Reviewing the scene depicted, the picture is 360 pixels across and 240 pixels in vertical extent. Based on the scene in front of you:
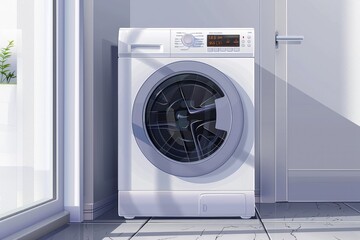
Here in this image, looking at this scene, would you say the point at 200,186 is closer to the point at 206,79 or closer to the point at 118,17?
the point at 206,79

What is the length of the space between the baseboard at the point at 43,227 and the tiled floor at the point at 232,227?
0.03 m

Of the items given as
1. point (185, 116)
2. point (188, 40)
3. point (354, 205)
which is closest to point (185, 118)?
point (185, 116)

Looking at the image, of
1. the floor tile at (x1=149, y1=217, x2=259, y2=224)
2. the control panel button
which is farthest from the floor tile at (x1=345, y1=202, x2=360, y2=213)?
the control panel button

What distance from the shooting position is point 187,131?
6.76 feet

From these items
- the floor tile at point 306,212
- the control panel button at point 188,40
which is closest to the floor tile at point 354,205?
the floor tile at point 306,212

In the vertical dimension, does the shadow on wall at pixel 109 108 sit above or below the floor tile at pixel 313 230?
above

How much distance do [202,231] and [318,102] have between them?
1100 mm

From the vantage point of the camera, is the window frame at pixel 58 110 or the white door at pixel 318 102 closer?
the window frame at pixel 58 110

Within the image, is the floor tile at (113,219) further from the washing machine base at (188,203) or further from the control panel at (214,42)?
the control panel at (214,42)

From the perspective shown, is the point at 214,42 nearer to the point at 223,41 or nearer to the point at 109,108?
the point at 223,41

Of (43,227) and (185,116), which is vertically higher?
(185,116)

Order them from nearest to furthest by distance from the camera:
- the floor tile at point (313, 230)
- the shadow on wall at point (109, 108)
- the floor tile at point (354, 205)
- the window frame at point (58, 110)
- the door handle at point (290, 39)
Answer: the floor tile at point (313, 230), the window frame at point (58, 110), the shadow on wall at point (109, 108), the floor tile at point (354, 205), the door handle at point (290, 39)

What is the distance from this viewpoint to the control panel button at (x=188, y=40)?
2092 millimetres

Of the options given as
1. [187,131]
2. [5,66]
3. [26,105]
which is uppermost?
Result: [5,66]
